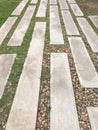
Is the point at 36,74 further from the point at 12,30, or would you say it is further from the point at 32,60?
the point at 12,30

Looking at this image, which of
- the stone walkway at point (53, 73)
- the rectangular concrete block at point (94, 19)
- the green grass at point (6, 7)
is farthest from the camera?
the green grass at point (6, 7)

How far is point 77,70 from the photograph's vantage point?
4762 mm

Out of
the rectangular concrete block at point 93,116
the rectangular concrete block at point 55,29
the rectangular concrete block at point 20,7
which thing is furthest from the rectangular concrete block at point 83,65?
the rectangular concrete block at point 20,7

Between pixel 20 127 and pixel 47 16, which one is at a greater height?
pixel 20 127

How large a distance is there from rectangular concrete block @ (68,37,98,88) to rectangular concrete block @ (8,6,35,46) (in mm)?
1311

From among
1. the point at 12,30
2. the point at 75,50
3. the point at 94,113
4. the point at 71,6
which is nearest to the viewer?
the point at 94,113

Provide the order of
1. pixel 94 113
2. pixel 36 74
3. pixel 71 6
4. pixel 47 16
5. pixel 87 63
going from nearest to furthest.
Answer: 1. pixel 94 113
2. pixel 36 74
3. pixel 87 63
4. pixel 47 16
5. pixel 71 6

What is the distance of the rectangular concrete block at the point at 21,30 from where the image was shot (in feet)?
20.3

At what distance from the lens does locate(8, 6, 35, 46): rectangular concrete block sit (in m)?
6.20

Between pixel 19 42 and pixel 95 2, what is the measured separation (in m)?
5.82

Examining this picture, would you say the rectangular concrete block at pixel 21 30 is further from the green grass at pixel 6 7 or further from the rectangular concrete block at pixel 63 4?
the rectangular concrete block at pixel 63 4

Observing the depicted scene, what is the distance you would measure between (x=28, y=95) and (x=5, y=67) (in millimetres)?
1112

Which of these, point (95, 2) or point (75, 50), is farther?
point (95, 2)

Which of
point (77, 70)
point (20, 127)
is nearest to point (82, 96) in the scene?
point (77, 70)
